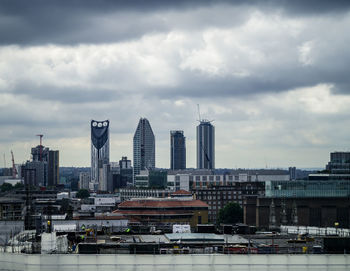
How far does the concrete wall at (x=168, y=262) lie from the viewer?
57.8 m

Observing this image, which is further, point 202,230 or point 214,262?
point 202,230

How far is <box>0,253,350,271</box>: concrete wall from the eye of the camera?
190ft

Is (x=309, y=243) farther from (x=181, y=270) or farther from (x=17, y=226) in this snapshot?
(x=17, y=226)

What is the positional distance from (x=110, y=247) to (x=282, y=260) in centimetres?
1415

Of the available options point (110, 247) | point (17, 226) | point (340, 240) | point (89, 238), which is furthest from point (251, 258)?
point (17, 226)

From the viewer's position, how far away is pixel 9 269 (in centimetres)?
5959

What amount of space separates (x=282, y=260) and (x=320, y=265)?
2.65 m

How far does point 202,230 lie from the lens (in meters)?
90.9

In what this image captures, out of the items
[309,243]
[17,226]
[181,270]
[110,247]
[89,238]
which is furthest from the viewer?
[17,226]

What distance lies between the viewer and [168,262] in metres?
58.0

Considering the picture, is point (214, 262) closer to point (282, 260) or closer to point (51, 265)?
point (282, 260)

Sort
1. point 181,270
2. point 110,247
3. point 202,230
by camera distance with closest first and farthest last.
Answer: point 181,270, point 110,247, point 202,230

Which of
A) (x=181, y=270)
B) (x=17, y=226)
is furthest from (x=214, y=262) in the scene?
(x=17, y=226)

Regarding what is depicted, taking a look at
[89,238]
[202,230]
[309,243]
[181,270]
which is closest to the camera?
[181,270]
